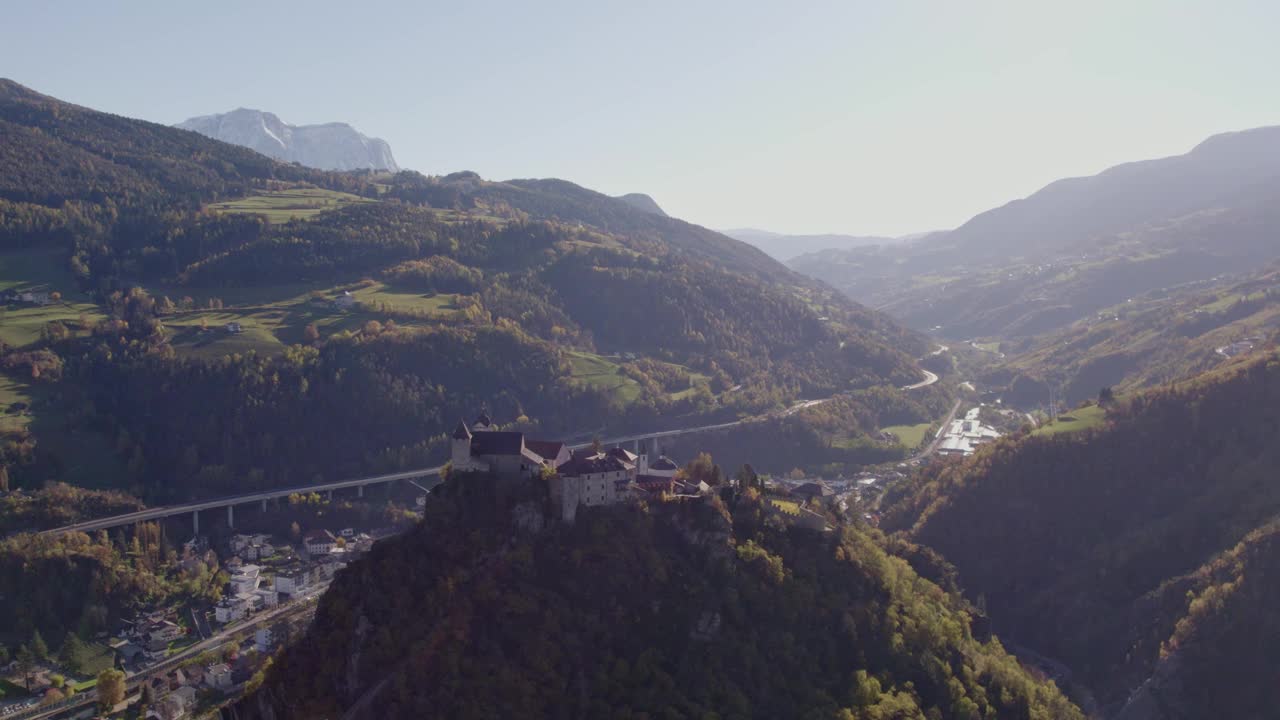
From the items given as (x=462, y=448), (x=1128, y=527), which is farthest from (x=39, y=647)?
(x=1128, y=527)

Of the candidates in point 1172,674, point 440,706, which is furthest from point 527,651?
point 1172,674

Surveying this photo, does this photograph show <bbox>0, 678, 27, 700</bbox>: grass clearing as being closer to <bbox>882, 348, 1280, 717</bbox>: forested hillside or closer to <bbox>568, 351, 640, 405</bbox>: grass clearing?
<bbox>882, 348, 1280, 717</bbox>: forested hillside

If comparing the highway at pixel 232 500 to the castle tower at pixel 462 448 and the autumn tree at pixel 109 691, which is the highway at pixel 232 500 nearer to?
the autumn tree at pixel 109 691

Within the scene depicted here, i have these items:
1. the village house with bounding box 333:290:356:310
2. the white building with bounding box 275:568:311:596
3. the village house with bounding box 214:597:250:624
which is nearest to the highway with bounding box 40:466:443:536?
the white building with bounding box 275:568:311:596

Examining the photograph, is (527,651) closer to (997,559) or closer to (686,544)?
(686,544)

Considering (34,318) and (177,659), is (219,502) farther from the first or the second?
(34,318)
